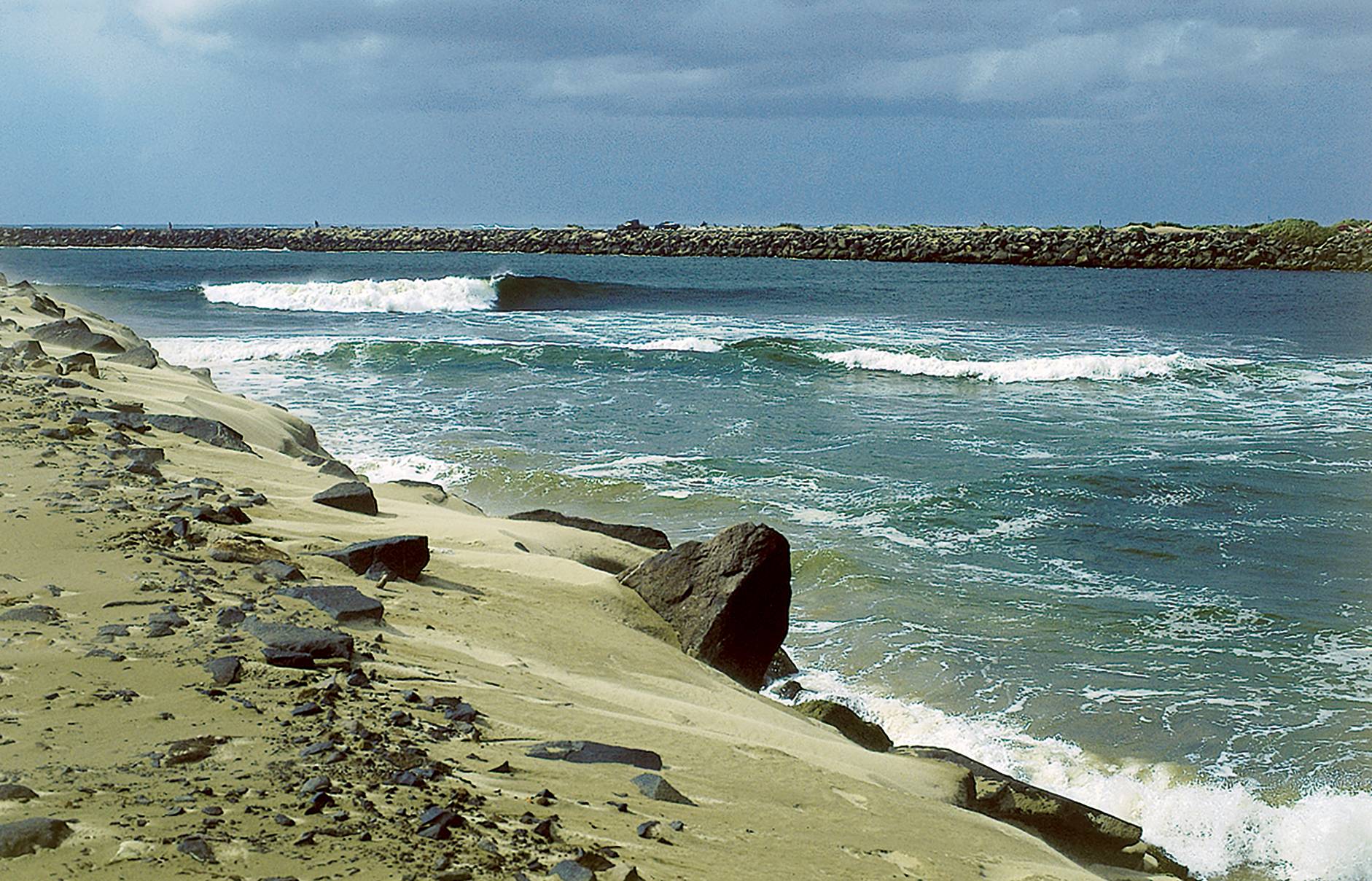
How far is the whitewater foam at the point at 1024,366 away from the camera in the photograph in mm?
21953

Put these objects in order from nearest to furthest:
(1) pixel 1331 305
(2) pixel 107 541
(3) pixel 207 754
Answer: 1. (3) pixel 207 754
2. (2) pixel 107 541
3. (1) pixel 1331 305

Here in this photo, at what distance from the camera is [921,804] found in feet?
13.4

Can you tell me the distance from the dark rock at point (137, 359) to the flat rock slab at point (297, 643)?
8157 millimetres

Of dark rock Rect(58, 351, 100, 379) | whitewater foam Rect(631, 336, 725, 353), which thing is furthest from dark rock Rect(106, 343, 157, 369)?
whitewater foam Rect(631, 336, 725, 353)

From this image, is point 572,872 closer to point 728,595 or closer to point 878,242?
point 728,595

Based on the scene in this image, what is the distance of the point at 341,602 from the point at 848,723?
235 centimetres

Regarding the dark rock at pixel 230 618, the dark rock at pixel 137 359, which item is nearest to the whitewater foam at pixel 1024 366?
the dark rock at pixel 137 359

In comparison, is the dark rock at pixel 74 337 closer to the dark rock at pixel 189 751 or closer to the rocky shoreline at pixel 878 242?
the dark rock at pixel 189 751

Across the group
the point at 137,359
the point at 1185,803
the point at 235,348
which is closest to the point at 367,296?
the point at 235,348

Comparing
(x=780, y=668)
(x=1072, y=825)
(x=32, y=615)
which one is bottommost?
(x=1072, y=825)

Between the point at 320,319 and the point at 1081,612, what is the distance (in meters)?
28.5

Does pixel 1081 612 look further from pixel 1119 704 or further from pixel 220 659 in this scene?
pixel 220 659

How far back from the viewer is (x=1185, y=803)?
5.56 meters

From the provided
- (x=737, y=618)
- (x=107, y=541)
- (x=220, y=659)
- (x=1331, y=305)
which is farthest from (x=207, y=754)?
(x=1331, y=305)
